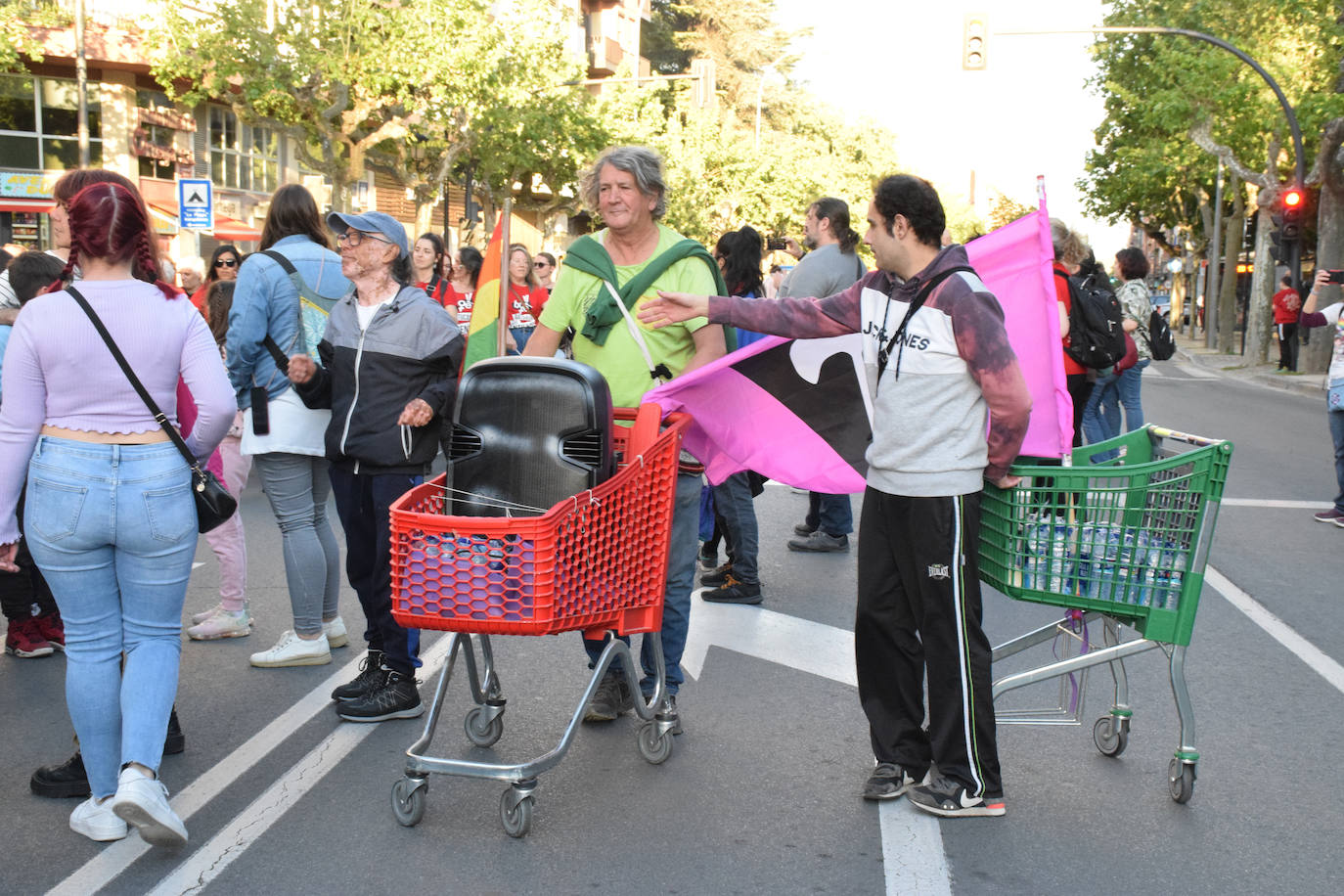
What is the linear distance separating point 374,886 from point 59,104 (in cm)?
3151

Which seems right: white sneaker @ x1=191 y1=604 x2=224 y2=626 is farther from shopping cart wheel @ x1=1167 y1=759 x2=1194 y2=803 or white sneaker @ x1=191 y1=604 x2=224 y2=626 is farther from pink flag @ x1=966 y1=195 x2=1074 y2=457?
shopping cart wheel @ x1=1167 y1=759 x2=1194 y2=803

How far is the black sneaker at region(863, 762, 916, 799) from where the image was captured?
4371mm

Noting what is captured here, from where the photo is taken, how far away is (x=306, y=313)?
223 inches

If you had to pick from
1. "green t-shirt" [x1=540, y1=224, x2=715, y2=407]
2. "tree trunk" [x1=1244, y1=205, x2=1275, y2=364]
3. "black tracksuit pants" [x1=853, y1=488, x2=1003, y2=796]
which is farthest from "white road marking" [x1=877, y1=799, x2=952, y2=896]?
"tree trunk" [x1=1244, y1=205, x2=1275, y2=364]

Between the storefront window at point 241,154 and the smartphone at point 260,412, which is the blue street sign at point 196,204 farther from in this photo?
the smartphone at point 260,412

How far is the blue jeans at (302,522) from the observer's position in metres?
5.73

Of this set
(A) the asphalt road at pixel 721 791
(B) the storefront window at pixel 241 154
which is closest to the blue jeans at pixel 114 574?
(A) the asphalt road at pixel 721 791

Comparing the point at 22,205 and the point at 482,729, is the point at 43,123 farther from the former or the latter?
the point at 482,729

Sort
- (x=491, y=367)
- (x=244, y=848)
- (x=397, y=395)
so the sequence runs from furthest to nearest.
A: (x=397, y=395)
(x=491, y=367)
(x=244, y=848)

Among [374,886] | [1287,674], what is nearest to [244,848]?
[374,886]

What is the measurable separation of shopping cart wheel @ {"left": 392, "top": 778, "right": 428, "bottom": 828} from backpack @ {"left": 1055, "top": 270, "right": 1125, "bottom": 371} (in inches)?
251

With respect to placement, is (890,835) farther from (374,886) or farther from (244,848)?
(244,848)

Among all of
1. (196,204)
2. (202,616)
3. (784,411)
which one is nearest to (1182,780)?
(784,411)

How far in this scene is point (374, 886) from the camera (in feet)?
12.2
